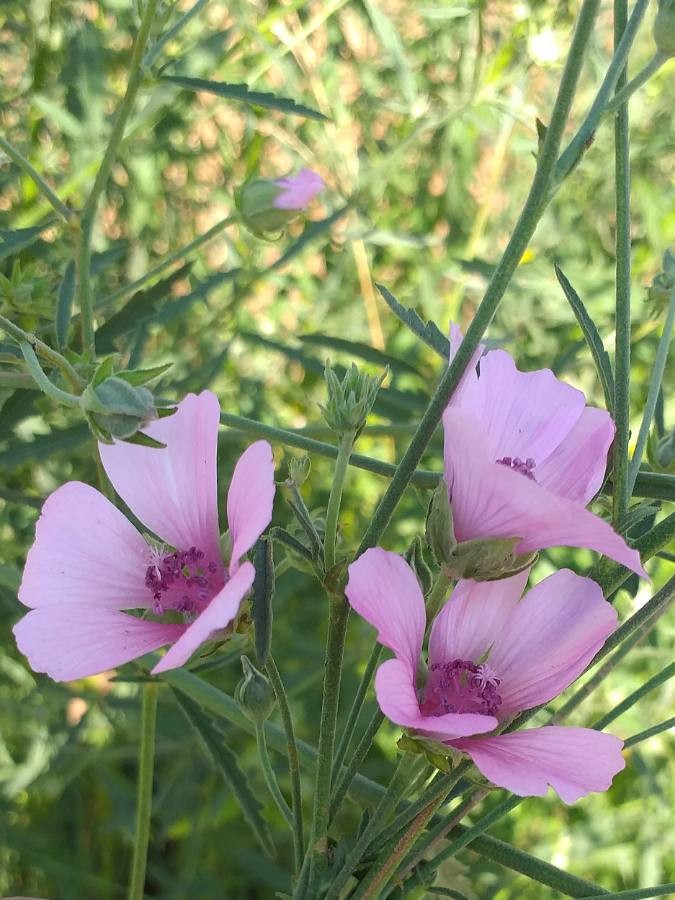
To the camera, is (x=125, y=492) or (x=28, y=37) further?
(x=28, y=37)

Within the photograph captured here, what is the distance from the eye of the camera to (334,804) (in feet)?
1.46

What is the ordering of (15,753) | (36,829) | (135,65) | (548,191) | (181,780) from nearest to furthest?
1. (548,191)
2. (135,65)
3. (181,780)
4. (36,829)
5. (15,753)

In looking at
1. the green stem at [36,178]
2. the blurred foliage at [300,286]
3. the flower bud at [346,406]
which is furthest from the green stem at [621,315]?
the blurred foliage at [300,286]

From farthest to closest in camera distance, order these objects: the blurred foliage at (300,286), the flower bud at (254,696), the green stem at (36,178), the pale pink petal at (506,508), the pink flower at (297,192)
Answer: the blurred foliage at (300,286)
the pink flower at (297,192)
the green stem at (36,178)
the flower bud at (254,696)
the pale pink petal at (506,508)

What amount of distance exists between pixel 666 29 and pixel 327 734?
1.12ft

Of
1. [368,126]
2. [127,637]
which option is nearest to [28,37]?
[368,126]

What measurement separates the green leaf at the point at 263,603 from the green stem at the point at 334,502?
24mm

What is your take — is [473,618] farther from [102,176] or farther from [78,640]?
[102,176]

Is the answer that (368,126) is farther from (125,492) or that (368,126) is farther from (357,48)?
(125,492)

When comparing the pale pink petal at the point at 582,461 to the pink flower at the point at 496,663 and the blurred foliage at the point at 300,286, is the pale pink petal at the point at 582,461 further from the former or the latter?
the blurred foliage at the point at 300,286

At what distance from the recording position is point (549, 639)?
1.42 feet

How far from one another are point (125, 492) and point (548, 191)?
0.80ft

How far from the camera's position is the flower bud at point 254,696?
46cm

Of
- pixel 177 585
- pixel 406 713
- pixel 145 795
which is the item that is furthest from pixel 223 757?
pixel 406 713
